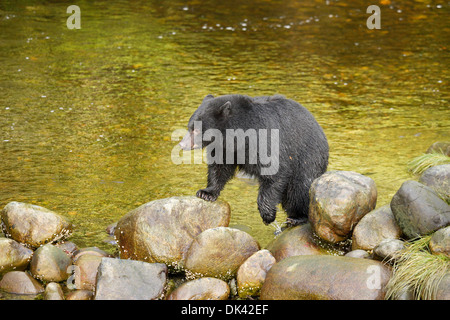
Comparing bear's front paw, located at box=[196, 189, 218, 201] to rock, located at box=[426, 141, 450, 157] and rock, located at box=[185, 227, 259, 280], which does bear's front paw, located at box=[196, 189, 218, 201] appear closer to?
rock, located at box=[185, 227, 259, 280]

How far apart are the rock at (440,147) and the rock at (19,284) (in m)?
4.95

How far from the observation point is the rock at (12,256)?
495 cm

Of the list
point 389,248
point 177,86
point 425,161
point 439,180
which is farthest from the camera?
point 177,86

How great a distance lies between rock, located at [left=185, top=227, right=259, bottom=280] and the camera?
490cm

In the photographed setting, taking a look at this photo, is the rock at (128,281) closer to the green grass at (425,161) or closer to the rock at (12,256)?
the rock at (12,256)

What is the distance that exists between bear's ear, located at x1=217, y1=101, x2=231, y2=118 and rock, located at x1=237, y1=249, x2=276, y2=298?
114 centimetres

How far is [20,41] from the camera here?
509 inches

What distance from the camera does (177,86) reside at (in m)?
10.2

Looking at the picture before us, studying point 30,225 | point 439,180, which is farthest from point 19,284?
point 439,180

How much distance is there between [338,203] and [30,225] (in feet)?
8.70

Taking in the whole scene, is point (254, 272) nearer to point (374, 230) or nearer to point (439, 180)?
point (374, 230)

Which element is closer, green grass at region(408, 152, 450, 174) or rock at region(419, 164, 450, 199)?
rock at region(419, 164, 450, 199)

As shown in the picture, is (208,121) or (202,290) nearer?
(202,290)

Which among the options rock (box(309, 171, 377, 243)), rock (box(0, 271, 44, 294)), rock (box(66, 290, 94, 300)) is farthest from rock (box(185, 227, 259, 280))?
rock (box(0, 271, 44, 294))
